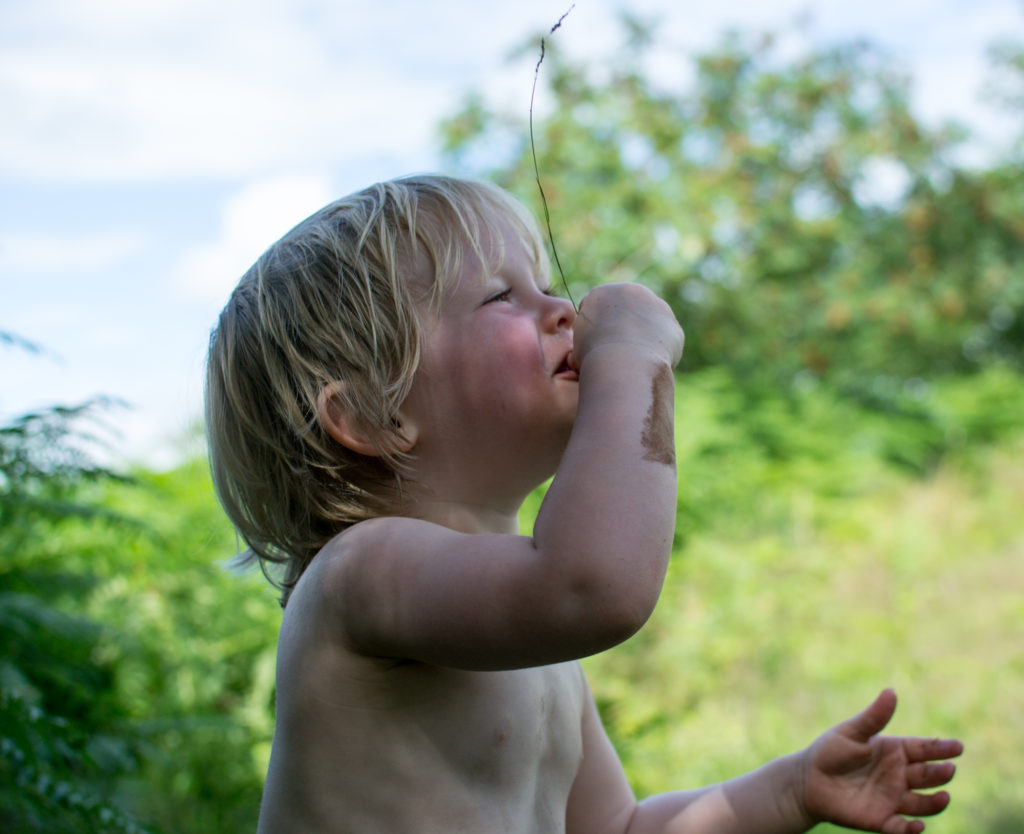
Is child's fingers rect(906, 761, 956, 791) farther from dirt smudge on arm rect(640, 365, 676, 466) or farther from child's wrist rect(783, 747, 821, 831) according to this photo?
dirt smudge on arm rect(640, 365, 676, 466)

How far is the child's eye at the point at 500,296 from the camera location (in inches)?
54.5

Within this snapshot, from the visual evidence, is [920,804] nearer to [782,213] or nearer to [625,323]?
[625,323]

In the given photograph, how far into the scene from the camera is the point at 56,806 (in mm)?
1803

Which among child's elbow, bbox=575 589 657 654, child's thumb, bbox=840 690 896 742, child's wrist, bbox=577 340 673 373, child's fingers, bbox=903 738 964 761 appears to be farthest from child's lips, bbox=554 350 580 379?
child's fingers, bbox=903 738 964 761

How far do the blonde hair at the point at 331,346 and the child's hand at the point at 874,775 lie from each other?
2.62 ft

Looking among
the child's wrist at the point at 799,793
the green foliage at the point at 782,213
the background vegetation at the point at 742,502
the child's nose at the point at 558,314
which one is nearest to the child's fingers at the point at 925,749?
the child's wrist at the point at 799,793

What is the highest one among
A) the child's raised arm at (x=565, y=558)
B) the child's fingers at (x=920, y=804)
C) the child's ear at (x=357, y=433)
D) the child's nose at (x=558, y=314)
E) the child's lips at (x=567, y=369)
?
the child's nose at (x=558, y=314)

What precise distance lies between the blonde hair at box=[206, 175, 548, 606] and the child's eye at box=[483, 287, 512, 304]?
54 millimetres

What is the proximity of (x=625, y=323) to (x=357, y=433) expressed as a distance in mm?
409

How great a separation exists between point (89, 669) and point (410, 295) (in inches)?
118

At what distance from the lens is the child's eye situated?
1.38m

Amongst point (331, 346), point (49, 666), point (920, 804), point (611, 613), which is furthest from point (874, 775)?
point (49, 666)

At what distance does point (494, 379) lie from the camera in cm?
133

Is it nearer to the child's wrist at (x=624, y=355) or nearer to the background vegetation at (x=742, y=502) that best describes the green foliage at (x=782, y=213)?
the background vegetation at (x=742, y=502)
